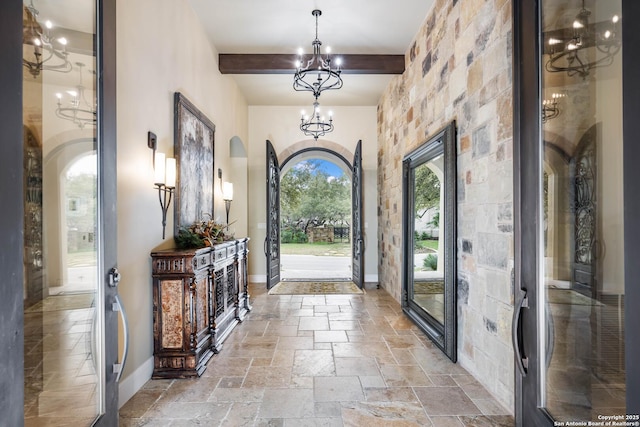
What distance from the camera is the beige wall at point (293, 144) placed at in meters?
6.91

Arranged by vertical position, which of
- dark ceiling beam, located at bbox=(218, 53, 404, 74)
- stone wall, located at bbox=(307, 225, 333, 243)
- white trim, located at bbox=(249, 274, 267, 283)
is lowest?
white trim, located at bbox=(249, 274, 267, 283)

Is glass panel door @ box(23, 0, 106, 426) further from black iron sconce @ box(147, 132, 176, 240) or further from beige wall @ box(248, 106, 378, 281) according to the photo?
beige wall @ box(248, 106, 378, 281)

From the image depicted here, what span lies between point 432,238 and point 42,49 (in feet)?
12.6

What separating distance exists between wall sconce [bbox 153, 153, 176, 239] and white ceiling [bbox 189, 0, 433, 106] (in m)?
2.03

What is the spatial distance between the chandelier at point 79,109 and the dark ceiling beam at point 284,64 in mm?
3688

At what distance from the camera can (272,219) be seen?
6.48 m

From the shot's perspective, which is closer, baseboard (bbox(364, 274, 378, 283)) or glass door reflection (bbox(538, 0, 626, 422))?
glass door reflection (bbox(538, 0, 626, 422))

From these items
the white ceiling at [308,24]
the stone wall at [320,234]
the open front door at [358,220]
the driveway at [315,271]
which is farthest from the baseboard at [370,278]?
the stone wall at [320,234]

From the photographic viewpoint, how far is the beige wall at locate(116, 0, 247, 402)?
242 centimetres

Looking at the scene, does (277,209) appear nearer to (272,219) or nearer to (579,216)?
(272,219)

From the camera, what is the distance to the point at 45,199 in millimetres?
1354

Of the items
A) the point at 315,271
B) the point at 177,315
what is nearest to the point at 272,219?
the point at 315,271

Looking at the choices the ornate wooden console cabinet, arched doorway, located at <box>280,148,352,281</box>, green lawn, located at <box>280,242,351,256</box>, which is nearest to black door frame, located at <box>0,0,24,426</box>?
the ornate wooden console cabinet

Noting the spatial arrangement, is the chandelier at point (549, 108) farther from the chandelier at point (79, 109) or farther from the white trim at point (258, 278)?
the white trim at point (258, 278)
